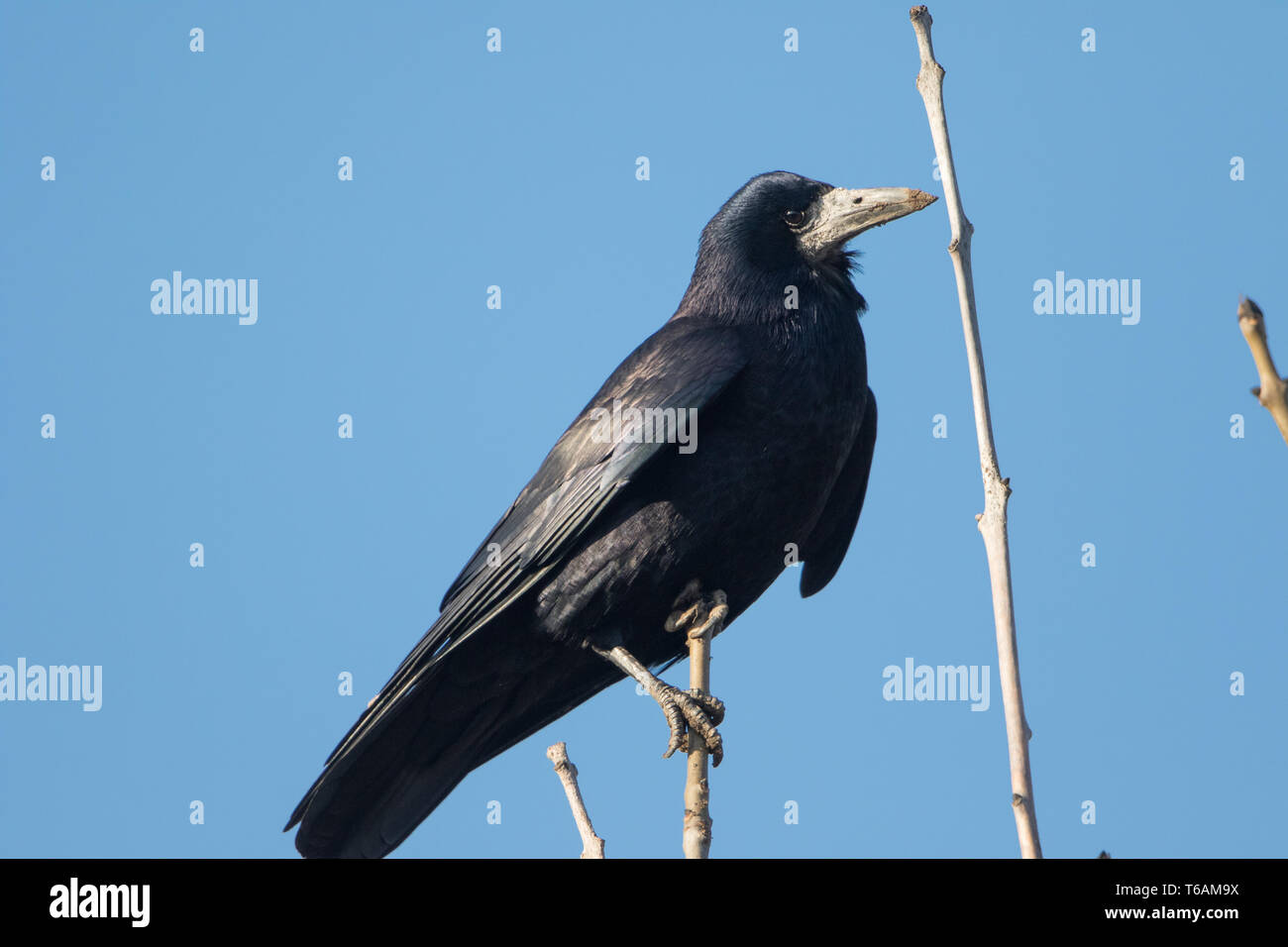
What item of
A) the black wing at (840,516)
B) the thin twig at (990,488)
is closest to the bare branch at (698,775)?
the thin twig at (990,488)

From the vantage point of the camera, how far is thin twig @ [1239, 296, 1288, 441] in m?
2.13

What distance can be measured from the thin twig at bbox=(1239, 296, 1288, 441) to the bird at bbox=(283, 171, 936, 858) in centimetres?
373

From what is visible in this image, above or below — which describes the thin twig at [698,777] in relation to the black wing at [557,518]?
below

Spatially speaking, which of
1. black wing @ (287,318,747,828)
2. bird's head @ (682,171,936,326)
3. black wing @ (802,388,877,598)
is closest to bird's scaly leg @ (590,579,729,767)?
black wing @ (287,318,747,828)

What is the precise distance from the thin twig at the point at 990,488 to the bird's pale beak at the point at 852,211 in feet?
8.82

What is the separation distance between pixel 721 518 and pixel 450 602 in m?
1.33

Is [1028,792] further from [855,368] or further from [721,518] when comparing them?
[855,368]

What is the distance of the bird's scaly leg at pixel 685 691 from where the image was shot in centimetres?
568

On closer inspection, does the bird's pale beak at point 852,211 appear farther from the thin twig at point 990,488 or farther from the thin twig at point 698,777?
the thin twig at point 990,488

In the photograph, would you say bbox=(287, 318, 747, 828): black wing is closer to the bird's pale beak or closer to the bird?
the bird

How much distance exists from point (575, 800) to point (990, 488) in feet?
6.53

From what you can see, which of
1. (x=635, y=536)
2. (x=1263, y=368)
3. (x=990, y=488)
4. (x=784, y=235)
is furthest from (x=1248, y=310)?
(x=784, y=235)

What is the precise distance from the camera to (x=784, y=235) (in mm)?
7043
